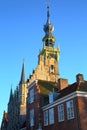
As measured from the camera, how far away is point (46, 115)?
35875 millimetres

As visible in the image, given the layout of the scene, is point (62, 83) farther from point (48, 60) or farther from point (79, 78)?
point (48, 60)

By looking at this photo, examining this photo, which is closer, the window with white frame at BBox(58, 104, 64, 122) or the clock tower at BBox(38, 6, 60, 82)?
the window with white frame at BBox(58, 104, 64, 122)

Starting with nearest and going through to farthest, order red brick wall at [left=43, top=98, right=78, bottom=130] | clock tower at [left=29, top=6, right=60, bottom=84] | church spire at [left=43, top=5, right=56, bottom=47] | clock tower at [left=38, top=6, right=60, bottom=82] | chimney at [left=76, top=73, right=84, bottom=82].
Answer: red brick wall at [left=43, top=98, right=78, bottom=130] < chimney at [left=76, top=73, right=84, bottom=82] < clock tower at [left=29, top=6, right=60, bottom=84] < clock tower at [left=38, top=6, right=60, bottom=82] < church spire at [left=43, top=5, right=56, bottom=47]

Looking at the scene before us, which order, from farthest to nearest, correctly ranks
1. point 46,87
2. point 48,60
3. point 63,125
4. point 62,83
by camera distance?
point 48,60 → point 46,87 → point 62,83 → point 63,125

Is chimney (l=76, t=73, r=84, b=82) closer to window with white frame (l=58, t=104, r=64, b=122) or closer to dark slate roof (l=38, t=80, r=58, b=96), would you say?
window with white frame (l=58, t=104, r=64, b=122)

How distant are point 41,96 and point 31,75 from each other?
77.3ft

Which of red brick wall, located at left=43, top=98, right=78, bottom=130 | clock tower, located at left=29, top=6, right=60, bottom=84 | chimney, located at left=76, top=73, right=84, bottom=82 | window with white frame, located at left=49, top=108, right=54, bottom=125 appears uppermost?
clock tower, located at left=29, top=6, right=60, bottom=84

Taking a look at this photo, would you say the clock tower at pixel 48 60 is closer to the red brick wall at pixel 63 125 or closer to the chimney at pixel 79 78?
the chimney at pixel 79 78

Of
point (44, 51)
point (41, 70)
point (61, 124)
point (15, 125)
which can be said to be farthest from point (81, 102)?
point (44, 51)

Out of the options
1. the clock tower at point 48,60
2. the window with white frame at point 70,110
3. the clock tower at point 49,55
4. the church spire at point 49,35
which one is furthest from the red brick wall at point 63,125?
the church spire at point 49,35

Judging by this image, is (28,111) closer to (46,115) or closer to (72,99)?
(46,115)

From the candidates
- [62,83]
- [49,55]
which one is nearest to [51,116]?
[62,83]

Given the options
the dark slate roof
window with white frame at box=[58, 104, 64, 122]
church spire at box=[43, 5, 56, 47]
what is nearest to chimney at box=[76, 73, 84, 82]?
window with white frame at box=[58, 104, 64, 122]

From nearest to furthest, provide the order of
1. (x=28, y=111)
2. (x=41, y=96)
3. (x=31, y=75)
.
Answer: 1. (x=41, y=96)
2. (x=28, y=111)
3. (x=31, y=75)
